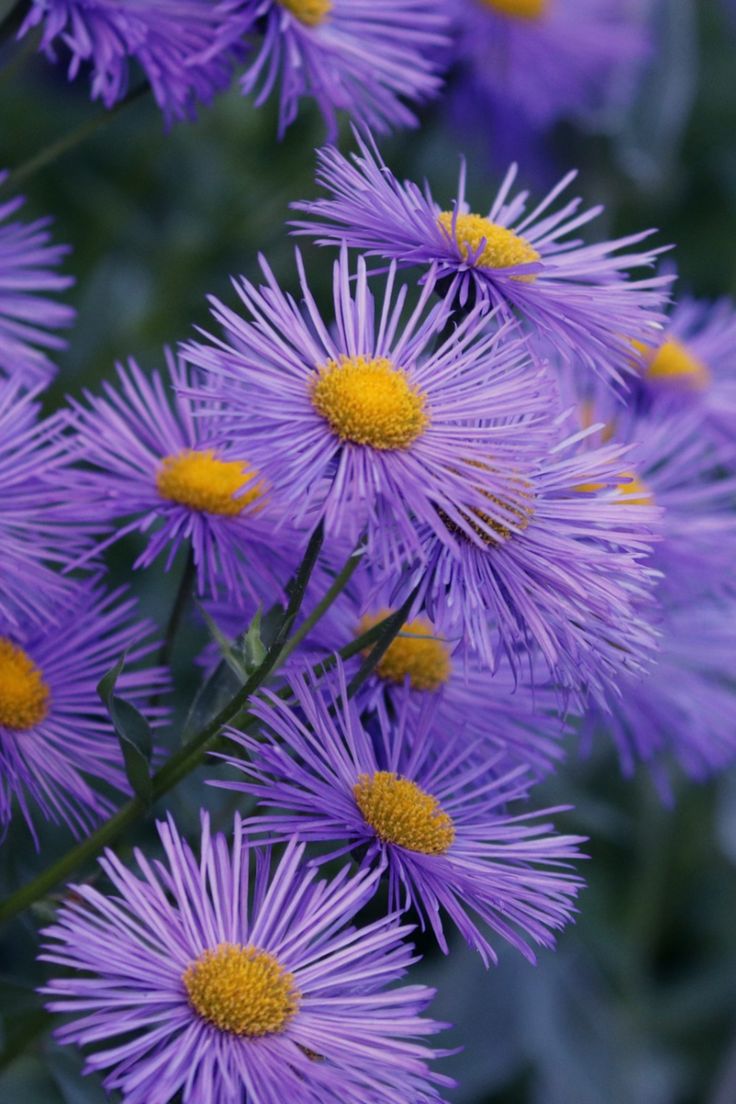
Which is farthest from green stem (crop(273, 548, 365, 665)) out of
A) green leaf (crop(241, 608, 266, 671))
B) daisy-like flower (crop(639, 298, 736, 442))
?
daisy-like flower (crop(639, 298, 736, 442))

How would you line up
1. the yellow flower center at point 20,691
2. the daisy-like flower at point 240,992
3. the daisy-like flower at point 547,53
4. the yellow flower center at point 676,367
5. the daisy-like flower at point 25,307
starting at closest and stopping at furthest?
the daisy-like flower at point 240,992 < the yellow flower center at point 20,691 < the daisy-like flower at point 25,307 < the yellow flower center at point 676,367 < the daisy-like flower at point 547,53

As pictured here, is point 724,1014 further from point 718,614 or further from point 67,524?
point 67,524

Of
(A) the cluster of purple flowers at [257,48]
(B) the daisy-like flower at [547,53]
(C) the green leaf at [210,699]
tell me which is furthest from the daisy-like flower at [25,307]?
(B) the daisy-like flower at [547,53]

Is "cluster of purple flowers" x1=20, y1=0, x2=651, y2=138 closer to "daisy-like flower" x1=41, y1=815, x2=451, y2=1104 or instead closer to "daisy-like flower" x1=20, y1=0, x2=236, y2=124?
"daisy-like flower" x1=20, y1=0, x2=236, y2=124

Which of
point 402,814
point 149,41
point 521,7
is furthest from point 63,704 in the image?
point 521,7

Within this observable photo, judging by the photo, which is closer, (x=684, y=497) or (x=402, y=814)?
(x=402, y=814)

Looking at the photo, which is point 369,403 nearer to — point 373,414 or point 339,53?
point 373,414

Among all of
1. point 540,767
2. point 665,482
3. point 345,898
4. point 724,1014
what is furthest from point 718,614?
point 724,1014

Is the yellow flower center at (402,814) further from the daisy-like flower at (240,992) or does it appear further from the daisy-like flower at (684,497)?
the daisy-like flower at (684,497)
